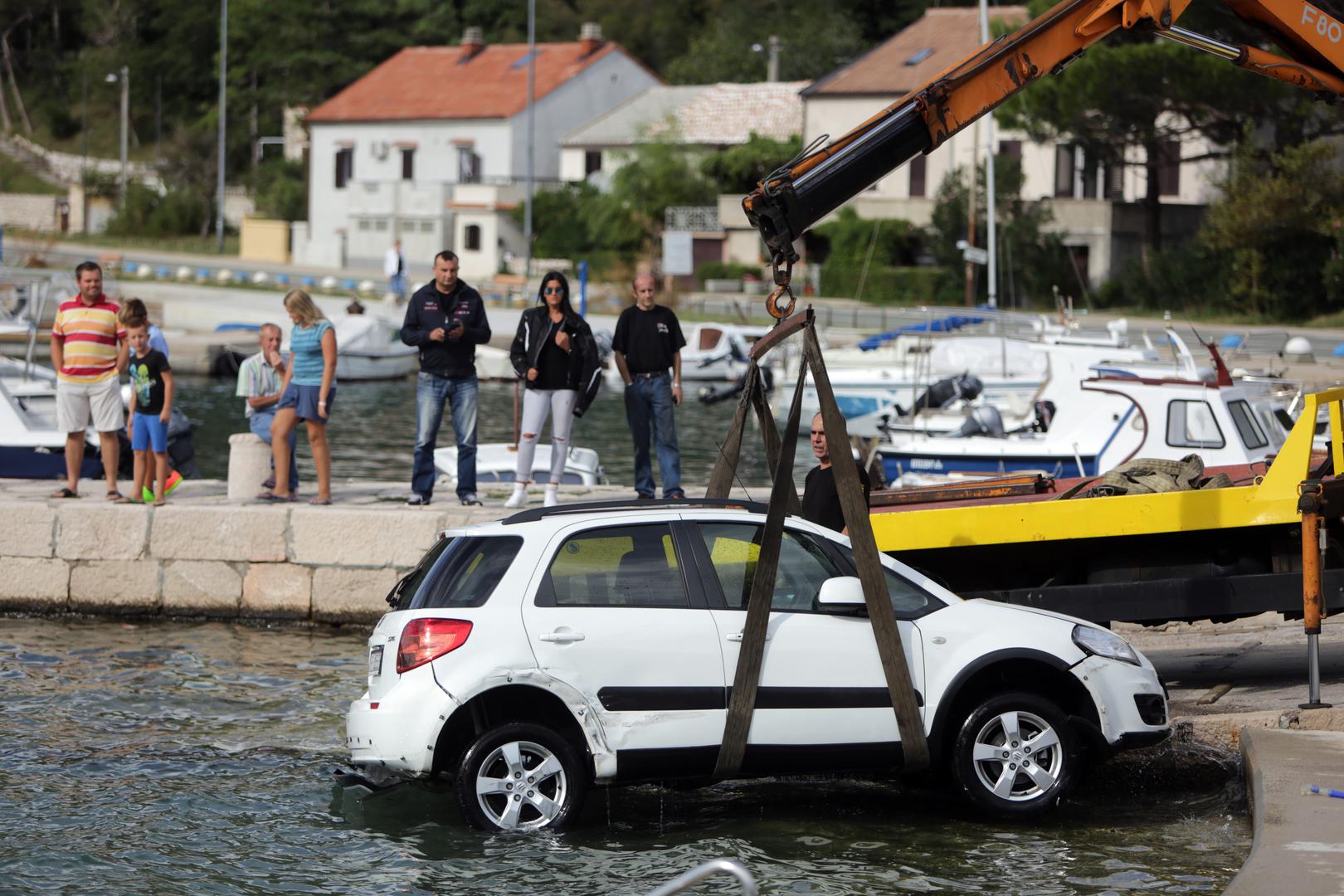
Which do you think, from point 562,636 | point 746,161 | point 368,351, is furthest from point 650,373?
point 746,161

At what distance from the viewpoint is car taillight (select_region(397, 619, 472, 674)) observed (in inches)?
325

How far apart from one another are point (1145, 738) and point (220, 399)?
34.0 meters

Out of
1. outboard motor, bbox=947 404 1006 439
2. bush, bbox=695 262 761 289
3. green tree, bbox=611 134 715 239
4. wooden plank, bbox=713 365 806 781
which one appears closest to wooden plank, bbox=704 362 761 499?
wooden plank, bbox=713 365 806 781

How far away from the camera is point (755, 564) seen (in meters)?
8.64

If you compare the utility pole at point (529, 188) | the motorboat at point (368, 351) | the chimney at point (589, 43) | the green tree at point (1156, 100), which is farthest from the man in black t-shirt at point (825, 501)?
the chimney at point (589, 43)

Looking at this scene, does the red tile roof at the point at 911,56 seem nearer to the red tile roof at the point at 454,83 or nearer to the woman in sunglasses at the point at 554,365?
the red tile roof at the point at 454,83

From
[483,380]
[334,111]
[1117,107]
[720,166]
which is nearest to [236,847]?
[483,380]

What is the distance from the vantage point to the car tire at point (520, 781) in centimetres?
823

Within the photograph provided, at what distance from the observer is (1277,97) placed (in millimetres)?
49125

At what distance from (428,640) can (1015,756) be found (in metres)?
3.01

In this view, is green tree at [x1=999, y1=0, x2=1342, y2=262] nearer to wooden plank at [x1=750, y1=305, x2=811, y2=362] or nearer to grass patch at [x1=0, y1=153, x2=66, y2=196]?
wooden plank at [x1=750, y1=305, x2=811, y2=362]

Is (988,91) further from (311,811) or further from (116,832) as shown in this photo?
(116,832)

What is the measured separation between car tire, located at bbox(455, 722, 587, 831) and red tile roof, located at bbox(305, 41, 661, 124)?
70138 millimetres

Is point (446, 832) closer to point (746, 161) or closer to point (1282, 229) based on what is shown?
point (1282, 229)
